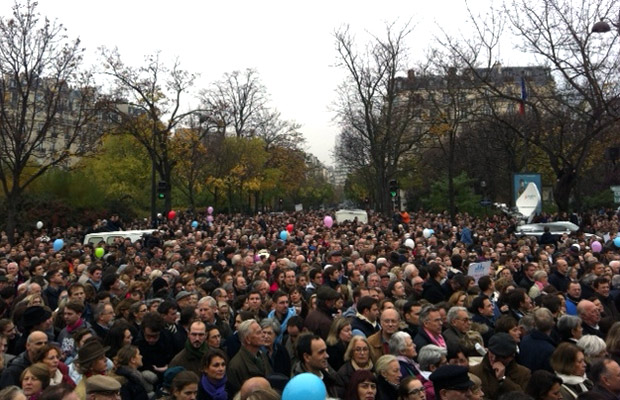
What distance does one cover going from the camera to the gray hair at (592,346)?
554 cm

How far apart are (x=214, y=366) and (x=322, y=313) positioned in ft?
7.43

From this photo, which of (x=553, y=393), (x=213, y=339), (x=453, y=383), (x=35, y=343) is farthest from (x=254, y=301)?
(x=553, y=393)

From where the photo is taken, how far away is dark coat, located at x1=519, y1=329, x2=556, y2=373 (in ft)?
19.0

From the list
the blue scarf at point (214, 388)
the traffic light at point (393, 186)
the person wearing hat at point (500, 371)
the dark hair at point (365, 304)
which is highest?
the traffic light at point (393, 186)

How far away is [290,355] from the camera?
638 cm

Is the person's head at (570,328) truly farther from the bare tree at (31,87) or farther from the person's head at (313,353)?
the bare tree at (31,87)

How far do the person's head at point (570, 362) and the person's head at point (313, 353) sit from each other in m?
1.97

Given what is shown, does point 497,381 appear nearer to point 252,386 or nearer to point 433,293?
point 252,386

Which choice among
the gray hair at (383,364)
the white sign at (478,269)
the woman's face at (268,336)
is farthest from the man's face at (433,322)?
the white sign at (478,269)

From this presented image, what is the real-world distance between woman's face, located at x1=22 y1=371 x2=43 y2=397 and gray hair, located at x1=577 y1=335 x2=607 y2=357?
469 centimetres

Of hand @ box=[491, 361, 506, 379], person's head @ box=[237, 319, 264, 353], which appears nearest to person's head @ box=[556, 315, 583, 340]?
hand @ box=[491, 361, 506, 379]

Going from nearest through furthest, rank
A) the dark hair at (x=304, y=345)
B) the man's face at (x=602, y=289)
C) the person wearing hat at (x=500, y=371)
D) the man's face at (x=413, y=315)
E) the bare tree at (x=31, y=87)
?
the person wearing hat at (x=500, y=371), the dark hair at (x=304, y=345), the man's face at (x=413, y=315), the man's face at (x=602, y=289), the bare tree at (x=31, y=87)

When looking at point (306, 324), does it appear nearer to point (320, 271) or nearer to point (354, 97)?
point (320, 271)

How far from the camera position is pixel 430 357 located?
543 cm
